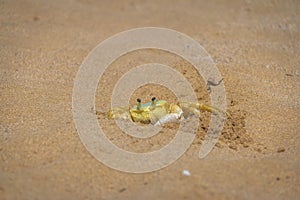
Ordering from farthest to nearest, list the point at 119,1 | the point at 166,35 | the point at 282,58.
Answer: the point at 119,1
the point at 166,35
the point at 282,58

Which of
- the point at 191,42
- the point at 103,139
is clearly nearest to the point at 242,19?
the point at 191,42

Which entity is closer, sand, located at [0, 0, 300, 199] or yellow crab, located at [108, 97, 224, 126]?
sand, located at [0, 0, 300, 199]

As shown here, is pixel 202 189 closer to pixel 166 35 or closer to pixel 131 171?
pixel 131 171

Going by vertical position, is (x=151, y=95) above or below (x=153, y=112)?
above

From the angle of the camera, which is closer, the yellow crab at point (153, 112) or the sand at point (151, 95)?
the sand at point (151, 95)

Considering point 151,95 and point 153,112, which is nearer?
point 153,112
